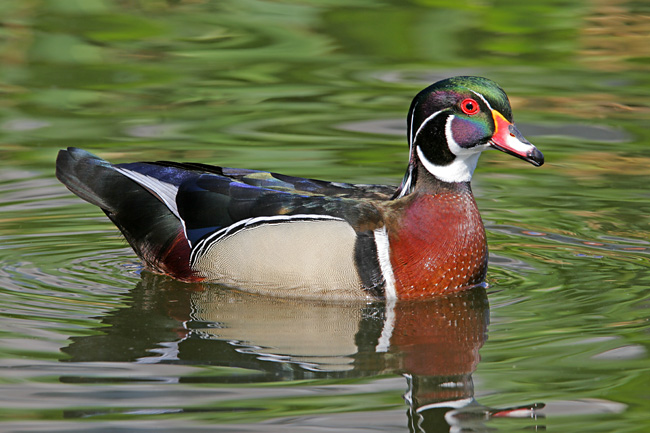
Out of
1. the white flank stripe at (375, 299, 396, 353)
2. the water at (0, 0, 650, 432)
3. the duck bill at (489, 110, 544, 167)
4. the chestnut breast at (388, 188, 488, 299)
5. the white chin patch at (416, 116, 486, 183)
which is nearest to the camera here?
the water at (0, 0, 650, 432)

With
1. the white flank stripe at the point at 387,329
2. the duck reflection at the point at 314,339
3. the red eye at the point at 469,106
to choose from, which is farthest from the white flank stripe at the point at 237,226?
the red eye at the point at 469,106

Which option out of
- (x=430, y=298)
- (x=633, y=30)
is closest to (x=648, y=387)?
(x=430, y=298)

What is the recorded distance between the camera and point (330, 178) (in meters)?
10.1

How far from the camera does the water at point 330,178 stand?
5727mm

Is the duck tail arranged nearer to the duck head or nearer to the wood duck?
the wood duck

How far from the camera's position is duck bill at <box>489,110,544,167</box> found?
23.6 feet

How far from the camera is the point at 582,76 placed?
13078mm

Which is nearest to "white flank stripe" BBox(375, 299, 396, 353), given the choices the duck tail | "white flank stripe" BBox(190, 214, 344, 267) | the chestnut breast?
the chestnut breast

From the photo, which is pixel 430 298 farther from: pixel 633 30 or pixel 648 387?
pixel 633 30

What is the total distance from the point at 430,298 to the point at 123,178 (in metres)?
2.42

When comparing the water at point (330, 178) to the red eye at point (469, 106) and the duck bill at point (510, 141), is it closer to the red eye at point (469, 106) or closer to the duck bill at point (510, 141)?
the duck bill at point (510, 141)

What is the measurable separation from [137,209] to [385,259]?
1919 mm

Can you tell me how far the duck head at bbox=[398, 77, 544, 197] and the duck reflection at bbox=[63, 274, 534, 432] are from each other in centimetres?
89

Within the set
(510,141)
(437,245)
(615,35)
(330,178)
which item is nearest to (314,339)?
(437,245)
